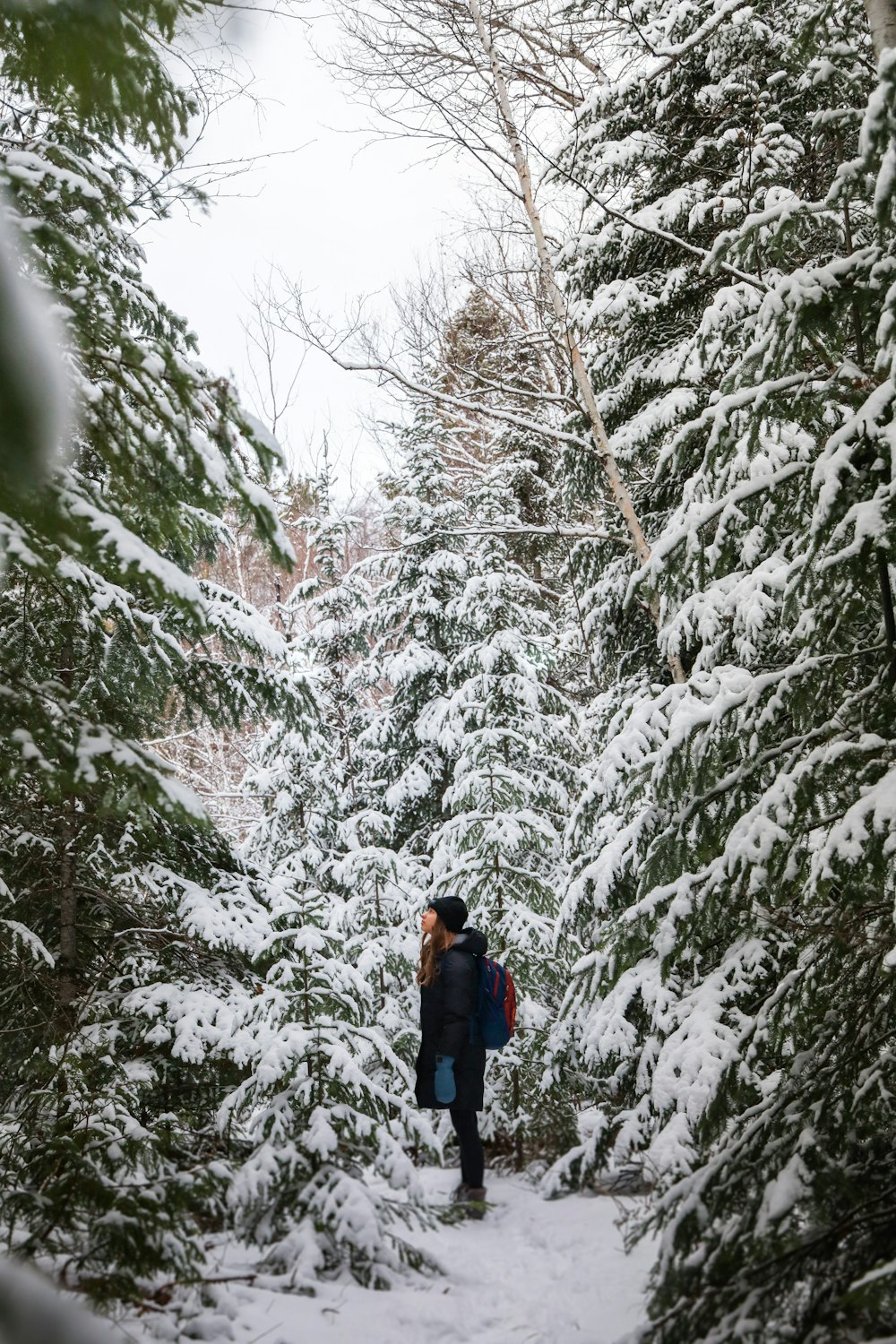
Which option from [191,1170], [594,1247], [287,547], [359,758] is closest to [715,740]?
[287,547]

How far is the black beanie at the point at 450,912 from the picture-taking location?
16.8 feet

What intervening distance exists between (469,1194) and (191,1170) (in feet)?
7.60

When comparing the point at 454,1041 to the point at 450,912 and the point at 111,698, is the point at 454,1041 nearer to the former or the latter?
the point at 450,912

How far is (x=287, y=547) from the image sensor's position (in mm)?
2895

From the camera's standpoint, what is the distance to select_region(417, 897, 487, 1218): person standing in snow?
475 cm

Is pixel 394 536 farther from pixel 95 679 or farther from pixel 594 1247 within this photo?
pixel 594 1247

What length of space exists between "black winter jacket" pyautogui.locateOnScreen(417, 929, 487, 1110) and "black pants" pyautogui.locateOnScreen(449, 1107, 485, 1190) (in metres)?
0.05

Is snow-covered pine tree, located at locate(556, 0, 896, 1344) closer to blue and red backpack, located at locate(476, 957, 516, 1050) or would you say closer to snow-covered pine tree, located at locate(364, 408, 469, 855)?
blue and red backpack, located at locate(476, 957, 516, 1050)

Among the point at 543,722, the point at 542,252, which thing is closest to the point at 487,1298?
the point at 543,722

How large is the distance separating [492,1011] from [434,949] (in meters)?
0.50

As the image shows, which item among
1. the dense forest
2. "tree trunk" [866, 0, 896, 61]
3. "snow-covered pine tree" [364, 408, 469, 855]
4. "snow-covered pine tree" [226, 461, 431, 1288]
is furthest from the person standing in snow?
"snow-covered pine tree" [364, 408, 469, 855]

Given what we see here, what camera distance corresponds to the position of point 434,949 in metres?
5.07

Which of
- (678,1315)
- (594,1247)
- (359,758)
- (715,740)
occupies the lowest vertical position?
(594,1247)

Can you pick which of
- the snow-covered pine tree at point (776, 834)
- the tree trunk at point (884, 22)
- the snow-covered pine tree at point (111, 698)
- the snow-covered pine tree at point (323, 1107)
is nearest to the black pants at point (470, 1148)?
the snow-covered pine tree at point (323, 1107)
